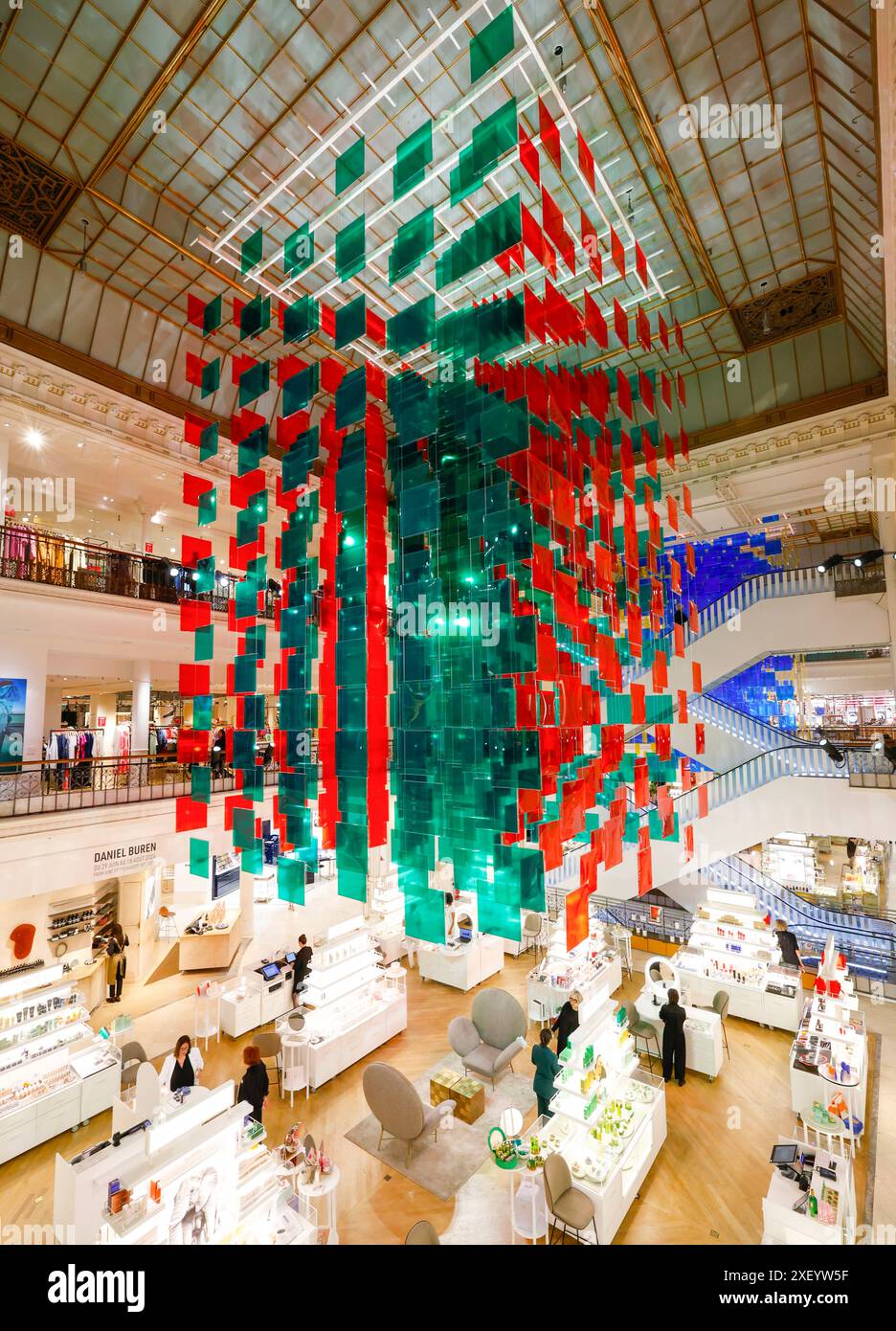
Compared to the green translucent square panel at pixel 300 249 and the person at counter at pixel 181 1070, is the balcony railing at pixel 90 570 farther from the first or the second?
the person at counter at pixel 181 1070

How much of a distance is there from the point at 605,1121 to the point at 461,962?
463 cm

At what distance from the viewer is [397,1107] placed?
620 centimetres

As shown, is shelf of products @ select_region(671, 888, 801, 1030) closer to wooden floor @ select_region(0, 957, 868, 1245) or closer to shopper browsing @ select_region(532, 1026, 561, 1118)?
wooden floor @ select_region(0, 957, 868, 1245)

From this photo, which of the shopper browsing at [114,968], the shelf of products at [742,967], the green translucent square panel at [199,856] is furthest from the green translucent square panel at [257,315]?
the shopper browsing at [114,968]

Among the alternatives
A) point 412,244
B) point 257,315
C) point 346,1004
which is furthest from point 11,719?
point 412,244

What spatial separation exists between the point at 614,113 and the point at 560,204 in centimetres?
107

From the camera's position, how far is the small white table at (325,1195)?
197 inches

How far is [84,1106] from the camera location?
279 inches

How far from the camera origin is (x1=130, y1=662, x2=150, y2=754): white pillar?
40.6ft

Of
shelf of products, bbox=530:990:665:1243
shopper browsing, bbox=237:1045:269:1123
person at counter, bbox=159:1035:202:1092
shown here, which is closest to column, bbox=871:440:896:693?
shelf of products, bbox=530:990:665:1243

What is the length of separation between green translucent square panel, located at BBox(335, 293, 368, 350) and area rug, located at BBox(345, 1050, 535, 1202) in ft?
24.2

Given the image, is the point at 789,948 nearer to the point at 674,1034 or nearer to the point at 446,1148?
the point at 674,1034

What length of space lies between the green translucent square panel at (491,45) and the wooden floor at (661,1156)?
7.86 meters
